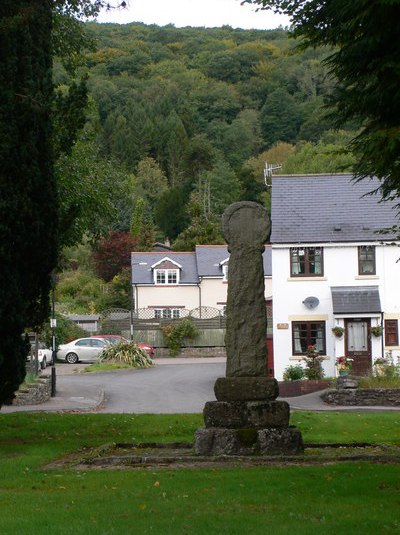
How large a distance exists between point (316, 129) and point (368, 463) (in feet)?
386

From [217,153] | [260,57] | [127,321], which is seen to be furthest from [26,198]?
[260,57]

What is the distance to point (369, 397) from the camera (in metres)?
30.7

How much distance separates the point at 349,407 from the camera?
30250mm

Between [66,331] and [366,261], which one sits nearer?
[366,261]

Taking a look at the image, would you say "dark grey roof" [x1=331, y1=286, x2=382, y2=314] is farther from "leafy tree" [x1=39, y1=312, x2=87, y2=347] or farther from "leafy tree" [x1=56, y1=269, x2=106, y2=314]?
"leafy tree" [x1=56, y1=269, x2=106, y2=314]

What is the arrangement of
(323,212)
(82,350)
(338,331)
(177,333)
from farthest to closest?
1. (177,333)
2. (82,350)
3. (323,212)
4. (338,331)

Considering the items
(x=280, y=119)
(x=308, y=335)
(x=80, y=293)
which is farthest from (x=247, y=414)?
(x=280, y=119)

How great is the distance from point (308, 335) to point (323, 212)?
5.14 metres

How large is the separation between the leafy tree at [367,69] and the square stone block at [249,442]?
3.84m

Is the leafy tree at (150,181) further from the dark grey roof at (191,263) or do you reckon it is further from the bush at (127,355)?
the bush at (127,355)

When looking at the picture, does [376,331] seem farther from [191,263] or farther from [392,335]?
[191,263]

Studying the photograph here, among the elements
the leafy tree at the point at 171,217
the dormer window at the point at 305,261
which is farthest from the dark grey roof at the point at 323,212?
the leafy tree at the point at 171,217

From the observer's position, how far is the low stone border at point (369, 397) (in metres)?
30.6

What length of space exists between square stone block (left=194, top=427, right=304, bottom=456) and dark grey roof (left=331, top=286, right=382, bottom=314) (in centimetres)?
2501
